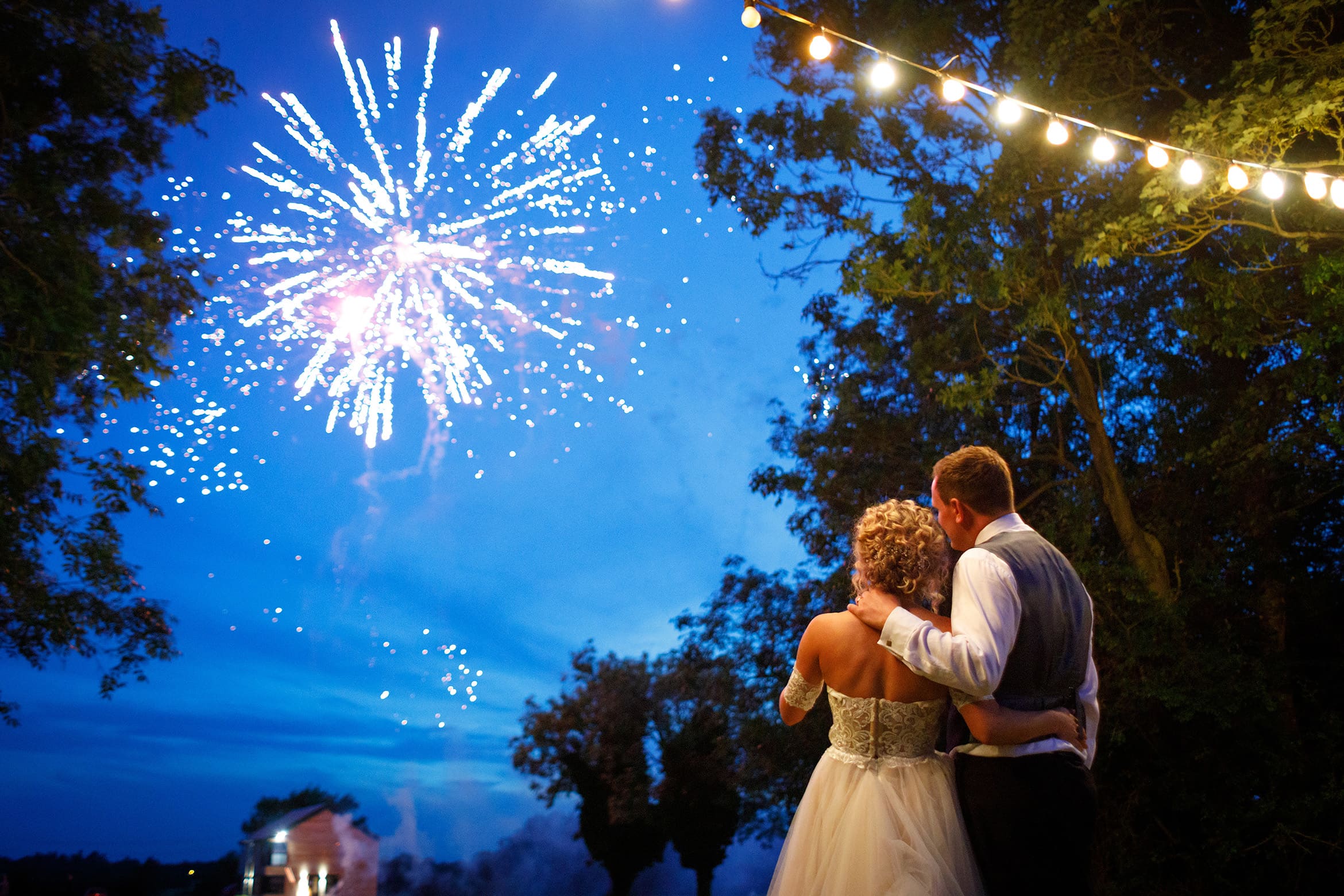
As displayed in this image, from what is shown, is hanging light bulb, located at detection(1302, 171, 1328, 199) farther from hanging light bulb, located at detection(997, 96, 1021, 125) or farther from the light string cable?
hanging light bulb, located at detection(997, 96, 1021, 125)

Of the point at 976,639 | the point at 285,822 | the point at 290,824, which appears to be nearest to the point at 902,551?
the point at 976,639

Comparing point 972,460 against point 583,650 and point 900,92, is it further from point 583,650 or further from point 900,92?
point 583,650

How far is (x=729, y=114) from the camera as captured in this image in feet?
33.4

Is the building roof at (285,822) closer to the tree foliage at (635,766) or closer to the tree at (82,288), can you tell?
the tree at (82,288)

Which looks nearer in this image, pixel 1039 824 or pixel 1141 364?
pixel 1039 824

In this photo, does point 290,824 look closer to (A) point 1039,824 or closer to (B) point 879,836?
(B) point 879,836

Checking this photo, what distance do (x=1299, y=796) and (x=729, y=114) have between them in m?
8.49

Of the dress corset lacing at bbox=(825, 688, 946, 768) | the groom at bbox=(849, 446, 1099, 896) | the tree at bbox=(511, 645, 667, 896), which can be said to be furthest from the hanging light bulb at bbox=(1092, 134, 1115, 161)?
the tree at bbox=(511, 645, 667, 896)

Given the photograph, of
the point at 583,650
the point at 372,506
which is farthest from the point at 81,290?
the point at 372,506

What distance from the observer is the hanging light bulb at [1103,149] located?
499cm

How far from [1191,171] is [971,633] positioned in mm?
3990

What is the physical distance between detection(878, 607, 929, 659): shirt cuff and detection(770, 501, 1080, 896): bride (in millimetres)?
222

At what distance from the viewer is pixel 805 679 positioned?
276cm

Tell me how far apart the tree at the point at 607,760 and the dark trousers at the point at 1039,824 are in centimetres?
1452
